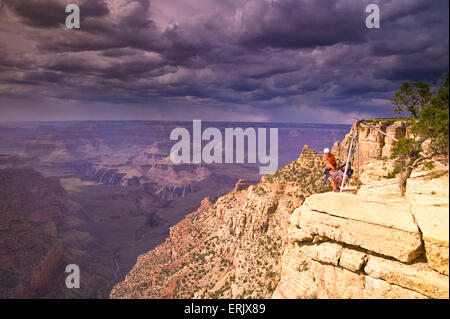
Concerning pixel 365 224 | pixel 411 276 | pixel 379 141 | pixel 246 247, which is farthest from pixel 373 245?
pixel 246 247

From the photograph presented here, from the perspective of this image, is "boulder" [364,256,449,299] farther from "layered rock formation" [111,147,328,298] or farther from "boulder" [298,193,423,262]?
"layered rock formation" [111,147,328,298]

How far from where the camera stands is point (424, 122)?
43.9 feet

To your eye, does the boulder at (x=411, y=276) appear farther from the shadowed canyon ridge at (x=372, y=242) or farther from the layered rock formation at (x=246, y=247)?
the layered rock formation at (x=246, y=247)

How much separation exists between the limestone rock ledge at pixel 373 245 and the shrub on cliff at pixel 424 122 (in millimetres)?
1180

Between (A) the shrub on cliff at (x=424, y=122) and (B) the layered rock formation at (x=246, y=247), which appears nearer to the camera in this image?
(A) the shrub on cliff at (x=424, y=122)

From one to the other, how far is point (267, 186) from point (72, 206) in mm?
187201

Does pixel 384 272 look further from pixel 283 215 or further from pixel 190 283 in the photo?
pixel 190 283

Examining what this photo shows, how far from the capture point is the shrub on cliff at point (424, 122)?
12539mm

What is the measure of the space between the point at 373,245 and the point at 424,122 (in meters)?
6.97

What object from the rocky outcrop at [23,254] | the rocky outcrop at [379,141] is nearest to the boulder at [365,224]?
the rocky outcrop at [379,141]

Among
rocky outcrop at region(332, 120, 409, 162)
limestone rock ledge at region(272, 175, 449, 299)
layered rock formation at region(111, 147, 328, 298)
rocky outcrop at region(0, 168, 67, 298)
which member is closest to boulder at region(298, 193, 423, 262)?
limestone rock ledge at region(272, 175, 449, 299)

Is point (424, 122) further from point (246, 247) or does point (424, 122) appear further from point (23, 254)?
point (23, 254)

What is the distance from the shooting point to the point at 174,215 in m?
187

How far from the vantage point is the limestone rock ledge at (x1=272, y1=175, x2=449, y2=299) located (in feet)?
34.6
